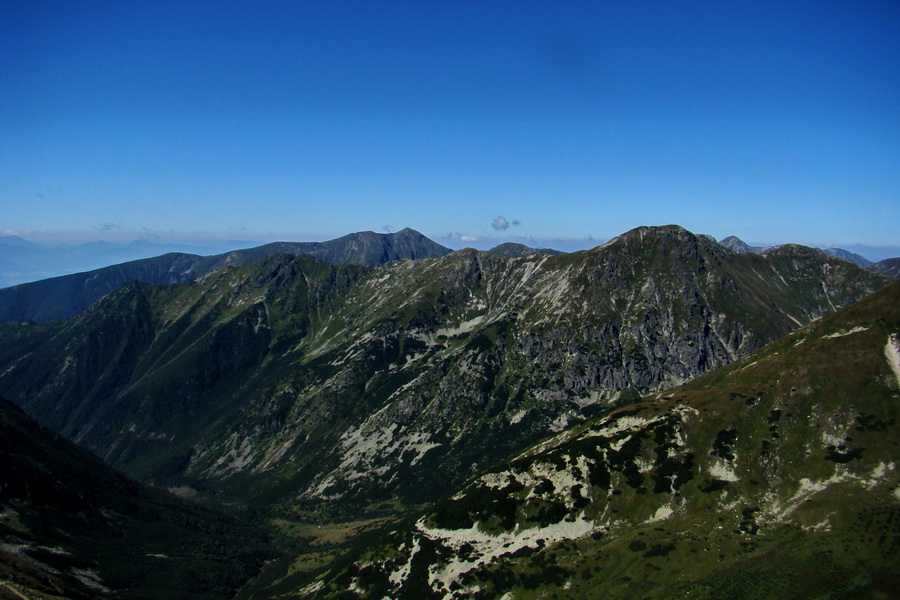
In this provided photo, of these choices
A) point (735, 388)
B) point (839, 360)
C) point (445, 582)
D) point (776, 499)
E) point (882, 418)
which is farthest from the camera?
point (735, 388)

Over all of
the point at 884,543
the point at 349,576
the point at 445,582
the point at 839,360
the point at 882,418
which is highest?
the point at 839,360

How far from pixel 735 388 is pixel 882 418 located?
4082 cm

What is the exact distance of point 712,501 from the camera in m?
144

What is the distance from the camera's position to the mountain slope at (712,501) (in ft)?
376

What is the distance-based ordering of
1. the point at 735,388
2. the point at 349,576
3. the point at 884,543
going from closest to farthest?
the point at 884,543
the point at 735,388
the point at 349,576

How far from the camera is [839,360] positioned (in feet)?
549

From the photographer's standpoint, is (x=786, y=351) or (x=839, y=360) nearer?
(x=839, y=360)

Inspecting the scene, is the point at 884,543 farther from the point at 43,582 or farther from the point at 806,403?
the point at 43,582

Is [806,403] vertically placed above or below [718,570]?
above

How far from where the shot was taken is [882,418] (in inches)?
5723

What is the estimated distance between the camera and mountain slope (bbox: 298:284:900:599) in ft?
376

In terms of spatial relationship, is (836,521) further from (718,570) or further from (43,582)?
(43,582)

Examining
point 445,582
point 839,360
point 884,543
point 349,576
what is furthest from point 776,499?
point 349,576

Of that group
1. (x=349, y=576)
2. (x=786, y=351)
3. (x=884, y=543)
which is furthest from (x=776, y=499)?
(x=349, y=576)
